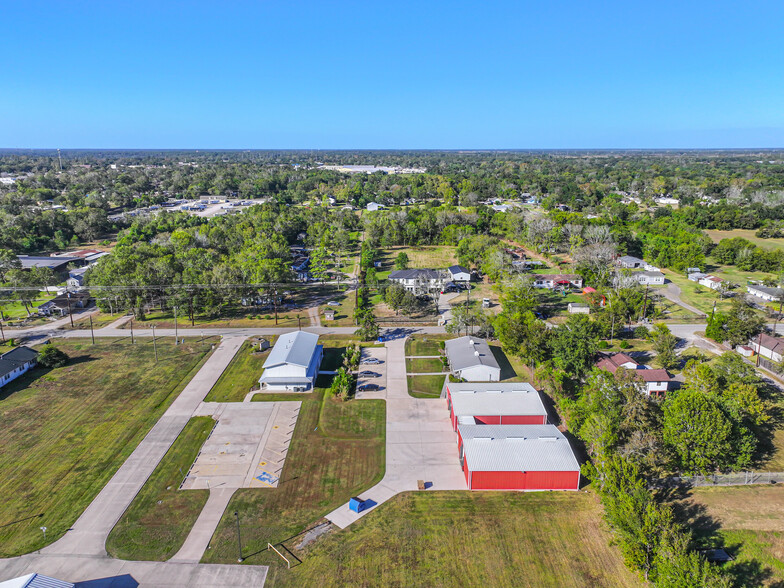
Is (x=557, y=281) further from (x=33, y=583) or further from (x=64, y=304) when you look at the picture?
(x=64, y=304)

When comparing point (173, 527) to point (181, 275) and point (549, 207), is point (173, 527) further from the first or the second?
point (549, 207)

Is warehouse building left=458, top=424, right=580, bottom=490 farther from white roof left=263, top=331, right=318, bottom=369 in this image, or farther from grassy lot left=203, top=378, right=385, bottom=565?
white roof left=263, top=331, right=318, bottom=369

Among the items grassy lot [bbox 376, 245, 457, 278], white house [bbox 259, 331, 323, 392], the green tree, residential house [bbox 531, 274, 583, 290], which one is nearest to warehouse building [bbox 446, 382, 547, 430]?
the green tree

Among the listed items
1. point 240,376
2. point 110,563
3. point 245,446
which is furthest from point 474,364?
point 110,563

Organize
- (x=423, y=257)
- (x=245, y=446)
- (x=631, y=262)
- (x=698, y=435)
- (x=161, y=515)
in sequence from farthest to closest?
(x=423, y=257) < (x=631, y=262) < (x=245, y=446) < (x=698, y=435) < (x=161, y=515)

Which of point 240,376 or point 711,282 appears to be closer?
point 240,376

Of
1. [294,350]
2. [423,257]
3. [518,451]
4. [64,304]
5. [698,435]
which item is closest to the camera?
[698,435]

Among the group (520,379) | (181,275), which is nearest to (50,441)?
(181,275)
